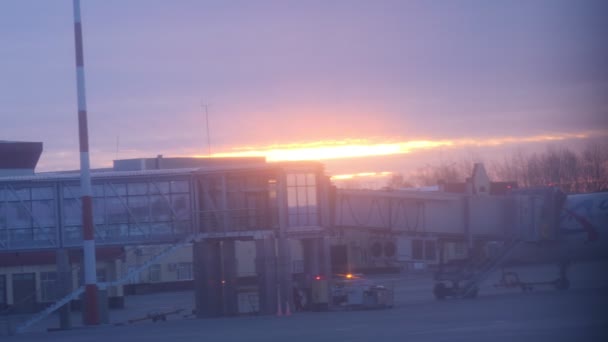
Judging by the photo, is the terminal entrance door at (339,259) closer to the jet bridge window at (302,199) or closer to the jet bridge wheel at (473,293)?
the jet bridge wheel at (473,293)

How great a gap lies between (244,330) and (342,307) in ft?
47.9

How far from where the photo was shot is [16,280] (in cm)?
7381

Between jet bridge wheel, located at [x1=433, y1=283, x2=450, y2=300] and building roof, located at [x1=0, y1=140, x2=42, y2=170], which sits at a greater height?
building roof, located at [x1=0, y1=140, x2=42, y2=170]

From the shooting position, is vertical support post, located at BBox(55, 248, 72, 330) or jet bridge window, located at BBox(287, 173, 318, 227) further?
jet bridge window, located at BBox(287, 173, 318, 227)

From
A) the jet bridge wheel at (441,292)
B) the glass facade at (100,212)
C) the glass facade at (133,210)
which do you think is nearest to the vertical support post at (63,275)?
the glass facade at (100,212)

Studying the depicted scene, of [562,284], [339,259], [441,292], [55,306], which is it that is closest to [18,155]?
[339,259]

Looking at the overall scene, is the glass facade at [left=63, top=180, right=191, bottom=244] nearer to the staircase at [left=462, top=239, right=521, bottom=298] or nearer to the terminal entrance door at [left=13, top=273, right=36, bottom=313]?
the staircase at [left=462, top=239, right=521, bottom=298]

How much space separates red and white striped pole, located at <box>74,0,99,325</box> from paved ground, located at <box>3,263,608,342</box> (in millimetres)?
2117

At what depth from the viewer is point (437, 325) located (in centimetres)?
3209

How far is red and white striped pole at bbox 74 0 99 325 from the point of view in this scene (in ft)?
136

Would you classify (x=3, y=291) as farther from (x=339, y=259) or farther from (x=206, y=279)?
(x=339, y=259)

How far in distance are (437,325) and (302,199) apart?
724 inches

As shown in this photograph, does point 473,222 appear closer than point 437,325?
No

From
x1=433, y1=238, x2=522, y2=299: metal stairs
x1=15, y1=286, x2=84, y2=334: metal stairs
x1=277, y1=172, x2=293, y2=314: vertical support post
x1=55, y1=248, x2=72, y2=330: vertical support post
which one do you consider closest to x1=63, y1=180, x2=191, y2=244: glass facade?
x1=55, y1=248, x2=72, y2=330: vertical support post
